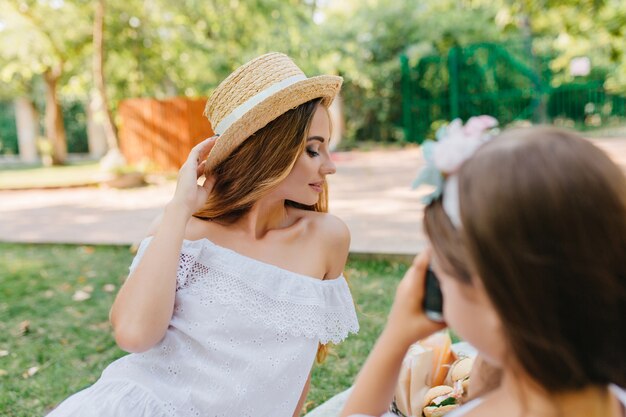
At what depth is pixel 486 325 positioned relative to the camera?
0.94 metres

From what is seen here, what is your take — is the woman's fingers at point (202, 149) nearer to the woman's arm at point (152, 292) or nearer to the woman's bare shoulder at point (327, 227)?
the woman's arm at point (152, 292)

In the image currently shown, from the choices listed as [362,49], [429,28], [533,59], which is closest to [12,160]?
[362,49]

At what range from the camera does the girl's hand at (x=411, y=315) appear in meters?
1.10

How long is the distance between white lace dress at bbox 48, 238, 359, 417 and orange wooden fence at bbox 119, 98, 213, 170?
1293 cm

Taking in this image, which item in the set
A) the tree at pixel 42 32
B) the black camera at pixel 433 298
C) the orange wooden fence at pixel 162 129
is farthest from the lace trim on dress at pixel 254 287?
the tree at pixel 42 32

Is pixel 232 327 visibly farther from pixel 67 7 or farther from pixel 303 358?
pixel 67 7

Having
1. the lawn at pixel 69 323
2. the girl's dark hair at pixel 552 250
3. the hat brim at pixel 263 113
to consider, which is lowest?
the lawn at pixel 69 323

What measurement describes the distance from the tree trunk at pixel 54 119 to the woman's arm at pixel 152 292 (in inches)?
756

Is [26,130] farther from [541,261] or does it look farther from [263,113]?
[541,261]

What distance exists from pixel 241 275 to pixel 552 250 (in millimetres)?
1120

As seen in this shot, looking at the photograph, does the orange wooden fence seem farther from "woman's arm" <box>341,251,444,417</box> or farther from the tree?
"woman's arm" <box>341,251,444,417</box>

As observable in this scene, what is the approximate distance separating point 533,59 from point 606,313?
647 inches

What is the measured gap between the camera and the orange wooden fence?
14.5 meters

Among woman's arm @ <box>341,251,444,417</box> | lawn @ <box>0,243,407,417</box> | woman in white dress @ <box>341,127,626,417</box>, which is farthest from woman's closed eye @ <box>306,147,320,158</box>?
lawn @ <box>0,243,407,417</box>
